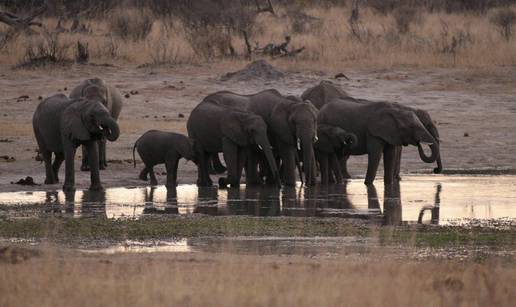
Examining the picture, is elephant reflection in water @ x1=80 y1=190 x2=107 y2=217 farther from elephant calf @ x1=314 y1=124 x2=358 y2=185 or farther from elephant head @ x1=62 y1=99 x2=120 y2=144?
elephant calf @ x1=314 y1=124 x2=358 y2=185

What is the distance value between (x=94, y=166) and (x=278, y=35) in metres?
22.4

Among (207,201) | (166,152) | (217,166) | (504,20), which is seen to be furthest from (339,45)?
(207,201)

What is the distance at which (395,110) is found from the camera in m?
19.7

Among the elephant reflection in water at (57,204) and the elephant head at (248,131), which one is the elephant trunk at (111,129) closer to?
the elephant reflection in water at (57,204)

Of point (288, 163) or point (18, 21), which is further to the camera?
point (18, 21)

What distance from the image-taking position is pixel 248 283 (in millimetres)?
9727

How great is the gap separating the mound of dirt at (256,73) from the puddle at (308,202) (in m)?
10.5

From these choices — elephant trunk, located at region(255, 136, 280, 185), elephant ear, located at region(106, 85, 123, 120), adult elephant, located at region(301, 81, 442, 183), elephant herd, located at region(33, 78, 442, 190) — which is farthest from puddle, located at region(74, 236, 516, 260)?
elephant ear, located at region(106, 85, 123, 120)

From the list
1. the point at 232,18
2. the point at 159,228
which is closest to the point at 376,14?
the point at 232,18

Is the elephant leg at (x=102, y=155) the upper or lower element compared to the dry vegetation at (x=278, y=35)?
lower

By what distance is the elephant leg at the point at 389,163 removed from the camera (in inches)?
757

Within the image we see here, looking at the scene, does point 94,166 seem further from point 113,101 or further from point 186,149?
point 113,101

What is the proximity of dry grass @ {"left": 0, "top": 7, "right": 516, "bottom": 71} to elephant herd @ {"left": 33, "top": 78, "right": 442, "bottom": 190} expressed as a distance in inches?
460

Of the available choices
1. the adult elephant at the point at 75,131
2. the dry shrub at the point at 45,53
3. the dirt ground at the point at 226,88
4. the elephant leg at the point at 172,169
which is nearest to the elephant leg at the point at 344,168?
the dirt ground at the point at 226,88
